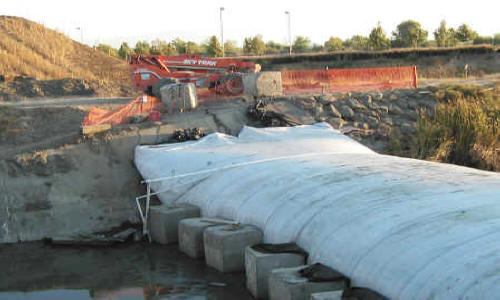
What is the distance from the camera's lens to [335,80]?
59.4 feet

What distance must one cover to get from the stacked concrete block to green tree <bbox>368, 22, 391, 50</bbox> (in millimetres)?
38129

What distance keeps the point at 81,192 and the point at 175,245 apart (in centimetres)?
260

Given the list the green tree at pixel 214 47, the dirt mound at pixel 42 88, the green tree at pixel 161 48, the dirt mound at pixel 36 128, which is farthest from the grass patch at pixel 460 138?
the green tree at pixel 214 47

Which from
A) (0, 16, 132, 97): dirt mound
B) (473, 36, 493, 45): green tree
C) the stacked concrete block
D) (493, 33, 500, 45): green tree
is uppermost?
(493, 33, 500, 45): green tree

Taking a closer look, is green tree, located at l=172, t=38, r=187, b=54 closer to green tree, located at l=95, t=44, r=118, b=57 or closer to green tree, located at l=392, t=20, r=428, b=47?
green tree, located at l=95, t=44, r=118, b=57

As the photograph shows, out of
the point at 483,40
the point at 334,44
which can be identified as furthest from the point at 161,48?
the point at 483,40

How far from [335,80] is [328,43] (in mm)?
42607

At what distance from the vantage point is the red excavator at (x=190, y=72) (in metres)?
16.7

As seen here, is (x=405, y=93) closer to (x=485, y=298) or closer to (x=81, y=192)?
(x=81, y=192)

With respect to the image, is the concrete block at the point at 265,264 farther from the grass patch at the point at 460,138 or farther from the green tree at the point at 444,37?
the green tree at the point at 444,37

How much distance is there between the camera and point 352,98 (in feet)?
53.2

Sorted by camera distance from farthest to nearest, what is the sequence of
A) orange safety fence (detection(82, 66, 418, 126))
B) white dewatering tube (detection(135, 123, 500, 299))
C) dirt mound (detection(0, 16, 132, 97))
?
dirt mound (detection(0, 16, 132, 97))
orange safety fence (detection(82, 66, 418, 126))
white dewatering tube (detection(135, 123, 500, 299))

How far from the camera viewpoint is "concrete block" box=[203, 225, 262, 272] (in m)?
7.95

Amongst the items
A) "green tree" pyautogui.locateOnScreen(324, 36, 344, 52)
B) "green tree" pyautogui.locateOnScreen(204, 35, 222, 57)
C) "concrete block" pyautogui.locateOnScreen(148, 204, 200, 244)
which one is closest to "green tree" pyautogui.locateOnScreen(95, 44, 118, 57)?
"green tree" pyautogui.locateOnScreen(204, 35, 222, 57)
